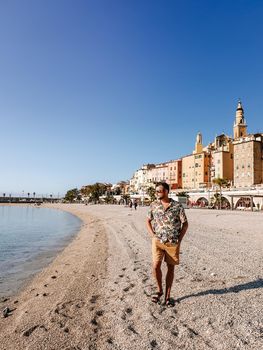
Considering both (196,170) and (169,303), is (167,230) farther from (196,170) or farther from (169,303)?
(196,170)

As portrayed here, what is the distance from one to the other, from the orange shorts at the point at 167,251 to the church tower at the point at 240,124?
98585 millimetres

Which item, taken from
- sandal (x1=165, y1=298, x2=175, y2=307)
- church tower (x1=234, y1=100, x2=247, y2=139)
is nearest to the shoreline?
sandal (x1=165, y1=298, x2=175, y2=307)

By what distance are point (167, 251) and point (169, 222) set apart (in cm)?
53

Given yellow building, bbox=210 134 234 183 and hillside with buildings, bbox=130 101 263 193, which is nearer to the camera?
hillside with buildings, bbox=130 101 263 193

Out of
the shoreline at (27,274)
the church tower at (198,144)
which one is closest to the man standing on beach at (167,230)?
the shoreline at (27,274)

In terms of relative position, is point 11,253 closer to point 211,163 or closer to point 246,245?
point 246,245

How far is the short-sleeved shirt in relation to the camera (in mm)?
5762

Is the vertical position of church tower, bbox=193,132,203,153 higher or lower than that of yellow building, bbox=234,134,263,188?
higher

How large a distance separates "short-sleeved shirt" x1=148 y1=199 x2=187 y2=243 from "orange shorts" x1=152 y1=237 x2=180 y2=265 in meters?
0.08

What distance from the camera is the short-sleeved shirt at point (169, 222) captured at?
18.9 ft

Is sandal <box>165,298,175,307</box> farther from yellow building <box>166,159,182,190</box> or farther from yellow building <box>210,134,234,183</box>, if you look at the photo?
yellow building <box>166,159,182,190</box>

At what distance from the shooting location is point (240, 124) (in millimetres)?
100125

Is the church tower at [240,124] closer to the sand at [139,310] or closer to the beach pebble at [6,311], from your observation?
the sand at [139,310]

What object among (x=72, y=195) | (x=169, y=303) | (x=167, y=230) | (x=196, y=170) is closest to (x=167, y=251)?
(x=167, y=230)
